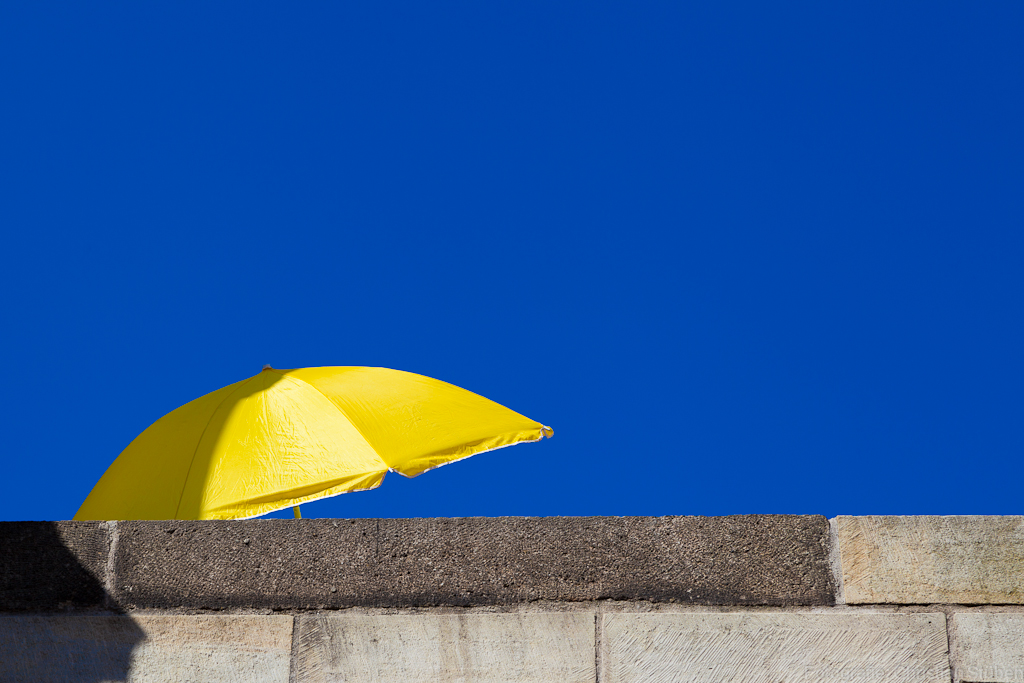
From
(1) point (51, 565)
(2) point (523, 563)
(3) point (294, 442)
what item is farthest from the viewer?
(3) point (294, 442)

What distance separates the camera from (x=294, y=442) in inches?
189

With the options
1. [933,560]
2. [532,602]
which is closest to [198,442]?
[532,602]

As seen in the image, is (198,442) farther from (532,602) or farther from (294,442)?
(532,602)

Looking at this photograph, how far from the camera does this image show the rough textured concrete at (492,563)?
7.91 feet

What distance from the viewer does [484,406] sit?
Result: 17.2 feet

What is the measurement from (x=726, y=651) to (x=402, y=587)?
3.26 ft

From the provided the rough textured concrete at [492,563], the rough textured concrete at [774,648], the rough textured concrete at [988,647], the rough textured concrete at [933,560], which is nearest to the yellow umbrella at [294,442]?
the rough textured concrete at [492,563]

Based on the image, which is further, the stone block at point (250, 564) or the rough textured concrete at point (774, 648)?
the stone block at point (250, 564)

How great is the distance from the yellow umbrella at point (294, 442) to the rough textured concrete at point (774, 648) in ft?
7.90

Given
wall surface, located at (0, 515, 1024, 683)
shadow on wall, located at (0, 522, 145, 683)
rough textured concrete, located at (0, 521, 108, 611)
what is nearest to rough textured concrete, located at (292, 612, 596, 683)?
wall surface, located at (0, 515, 1024, 683)

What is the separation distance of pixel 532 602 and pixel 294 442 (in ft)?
9.05

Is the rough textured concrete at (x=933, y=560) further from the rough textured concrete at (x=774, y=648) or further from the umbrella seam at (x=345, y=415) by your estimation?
the umbrella seam at (x=345, y=415)

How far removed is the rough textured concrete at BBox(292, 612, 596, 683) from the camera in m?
2.39

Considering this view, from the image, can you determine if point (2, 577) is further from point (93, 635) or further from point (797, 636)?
point (797, 636)
